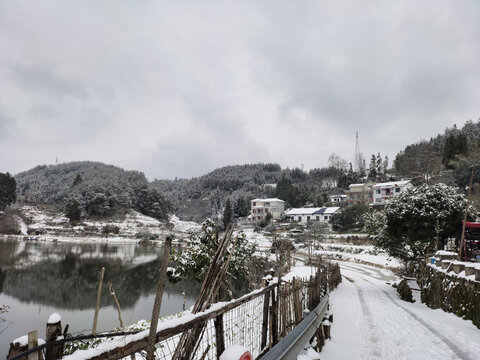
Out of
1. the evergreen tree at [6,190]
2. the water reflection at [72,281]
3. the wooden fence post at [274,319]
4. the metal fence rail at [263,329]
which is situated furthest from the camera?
the evergreen tree at [6,190]

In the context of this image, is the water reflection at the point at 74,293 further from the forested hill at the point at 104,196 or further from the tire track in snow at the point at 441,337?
the forested hill at the point at 104,196

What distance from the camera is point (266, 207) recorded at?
8494cm

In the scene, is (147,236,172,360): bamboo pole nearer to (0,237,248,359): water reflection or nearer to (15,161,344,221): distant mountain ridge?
(0,237,248,359): water reflection

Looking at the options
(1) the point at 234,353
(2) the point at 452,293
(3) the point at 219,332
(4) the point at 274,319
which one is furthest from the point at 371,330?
(1) the point at 234,353

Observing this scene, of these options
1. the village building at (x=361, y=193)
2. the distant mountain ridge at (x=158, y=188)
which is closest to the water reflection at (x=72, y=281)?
the village building at (x=361, y=193)

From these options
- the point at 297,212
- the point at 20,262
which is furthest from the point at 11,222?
the point at 297,212

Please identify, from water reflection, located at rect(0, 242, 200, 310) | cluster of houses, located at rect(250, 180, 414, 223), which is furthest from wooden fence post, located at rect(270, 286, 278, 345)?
cluster of houses, located at rect(250, 180, 414, 223)

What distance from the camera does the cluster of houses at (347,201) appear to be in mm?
61941

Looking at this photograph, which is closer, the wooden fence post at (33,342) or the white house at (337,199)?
the wooden fence post at (33,342)

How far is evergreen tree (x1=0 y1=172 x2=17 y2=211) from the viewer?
90000 millimetres

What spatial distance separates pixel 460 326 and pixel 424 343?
2.39 metres

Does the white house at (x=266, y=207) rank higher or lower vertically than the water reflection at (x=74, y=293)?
higher

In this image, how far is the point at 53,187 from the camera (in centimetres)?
12556

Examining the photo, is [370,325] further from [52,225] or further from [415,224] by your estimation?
[52,225]
